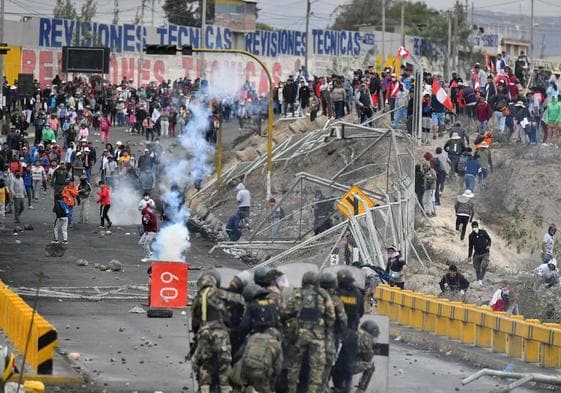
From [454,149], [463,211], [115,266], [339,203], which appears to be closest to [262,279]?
[339,203]

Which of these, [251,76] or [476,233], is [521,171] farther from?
[251,76]

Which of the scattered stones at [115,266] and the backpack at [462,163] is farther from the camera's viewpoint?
the backpack at [462,163]

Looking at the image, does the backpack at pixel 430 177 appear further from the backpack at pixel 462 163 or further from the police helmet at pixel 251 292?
the police helmet at pixel 251 292

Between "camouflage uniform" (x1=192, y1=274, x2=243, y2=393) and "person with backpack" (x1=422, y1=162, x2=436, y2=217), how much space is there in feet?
72.4

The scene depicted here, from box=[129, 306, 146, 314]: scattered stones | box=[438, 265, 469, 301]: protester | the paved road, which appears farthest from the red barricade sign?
box=[438, 265, 469, 301]: protester

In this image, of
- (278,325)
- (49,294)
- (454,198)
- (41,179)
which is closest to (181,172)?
(41,179)

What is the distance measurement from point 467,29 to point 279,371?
101 meters

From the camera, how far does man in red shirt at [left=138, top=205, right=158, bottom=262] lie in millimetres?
33781

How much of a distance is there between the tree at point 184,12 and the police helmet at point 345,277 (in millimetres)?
90454

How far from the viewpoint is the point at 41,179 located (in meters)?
43.6

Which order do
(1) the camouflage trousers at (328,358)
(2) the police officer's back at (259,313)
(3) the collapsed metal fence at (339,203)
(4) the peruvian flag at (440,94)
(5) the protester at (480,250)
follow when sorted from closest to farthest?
1. (2) the police officer's back at (259,313)
2. (1) the camouflage trousers at (328,358)
3. (3) the collapsed metal fence at (339,203)
4. (5) the protester at (480,250)
5. (4) the peruvian flag at (440,94)

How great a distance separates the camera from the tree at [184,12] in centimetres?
10704

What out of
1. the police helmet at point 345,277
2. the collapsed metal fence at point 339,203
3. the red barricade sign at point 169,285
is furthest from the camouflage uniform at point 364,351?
the collapsed metal fence at point 339,203

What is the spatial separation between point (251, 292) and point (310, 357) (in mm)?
1046
